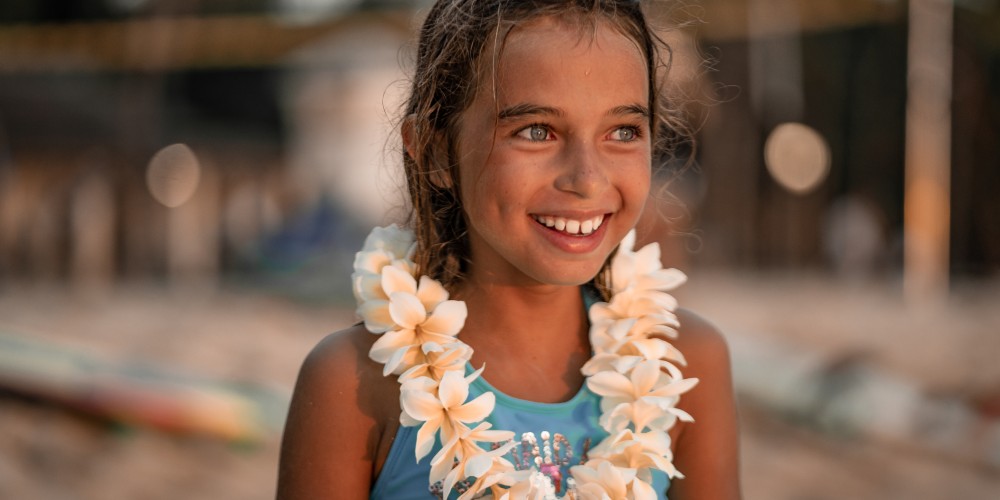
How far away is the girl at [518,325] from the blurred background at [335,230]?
32.1 inches

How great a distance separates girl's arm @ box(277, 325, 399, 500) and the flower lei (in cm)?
6

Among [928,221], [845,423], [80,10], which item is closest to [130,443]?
[845,423]

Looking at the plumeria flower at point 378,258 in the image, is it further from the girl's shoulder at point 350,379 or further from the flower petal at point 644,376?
the flower petal at point 644,376

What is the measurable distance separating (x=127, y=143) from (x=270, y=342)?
28.2 ft

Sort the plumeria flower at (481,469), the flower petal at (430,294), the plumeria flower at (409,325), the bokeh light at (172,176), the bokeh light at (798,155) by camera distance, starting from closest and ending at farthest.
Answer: the plumeria flower at (481,469), the plumeria flower at (409,325), the flower petal at (430,294), the bokeh light at (172,176), the bokeh light at (798,155)

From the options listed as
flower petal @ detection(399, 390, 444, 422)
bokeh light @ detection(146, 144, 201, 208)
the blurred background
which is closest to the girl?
flower petal @ detection(399, 390, 444, 422)

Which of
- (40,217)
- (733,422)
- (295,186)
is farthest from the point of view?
(295,186)

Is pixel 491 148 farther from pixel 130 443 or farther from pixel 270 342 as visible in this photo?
pixel 270 342

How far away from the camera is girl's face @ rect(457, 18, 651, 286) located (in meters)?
1.69

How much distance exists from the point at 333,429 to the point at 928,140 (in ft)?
32.9

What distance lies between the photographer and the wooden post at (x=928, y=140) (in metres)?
10.4

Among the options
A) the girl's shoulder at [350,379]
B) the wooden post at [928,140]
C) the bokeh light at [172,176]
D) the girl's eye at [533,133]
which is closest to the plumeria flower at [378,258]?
the girl's shoulder at [350,379]

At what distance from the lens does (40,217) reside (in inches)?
589

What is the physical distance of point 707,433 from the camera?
189 cm
